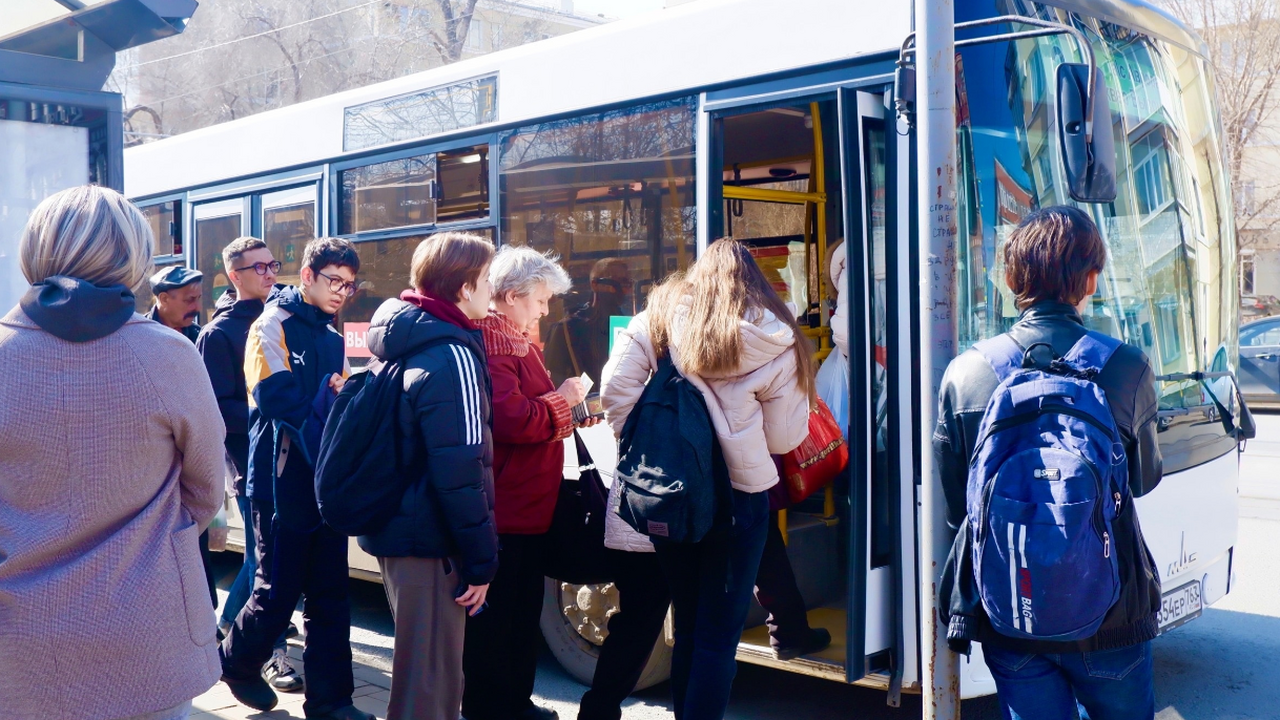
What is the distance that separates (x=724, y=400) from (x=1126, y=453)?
1264 millimetres

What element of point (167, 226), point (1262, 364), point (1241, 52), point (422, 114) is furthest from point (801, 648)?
point (1241, 52)

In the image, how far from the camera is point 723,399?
3.62m

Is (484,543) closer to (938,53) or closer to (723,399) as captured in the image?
(723,399)

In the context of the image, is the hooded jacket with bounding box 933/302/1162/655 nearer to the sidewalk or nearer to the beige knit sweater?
the beige knit sweater

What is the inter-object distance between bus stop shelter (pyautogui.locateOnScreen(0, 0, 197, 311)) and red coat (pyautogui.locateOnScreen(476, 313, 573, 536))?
1802mm

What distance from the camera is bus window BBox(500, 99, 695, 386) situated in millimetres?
4797

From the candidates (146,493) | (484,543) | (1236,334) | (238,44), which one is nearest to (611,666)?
(484,543)

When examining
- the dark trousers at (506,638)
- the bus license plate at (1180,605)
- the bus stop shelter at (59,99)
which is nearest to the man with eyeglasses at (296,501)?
the dark trousers at (506,638)

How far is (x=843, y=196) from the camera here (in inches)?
163

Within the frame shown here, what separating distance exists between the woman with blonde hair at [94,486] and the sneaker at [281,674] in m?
2.80

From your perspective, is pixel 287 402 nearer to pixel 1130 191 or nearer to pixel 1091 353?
pixel 1091 353

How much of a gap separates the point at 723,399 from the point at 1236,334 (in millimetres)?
2940

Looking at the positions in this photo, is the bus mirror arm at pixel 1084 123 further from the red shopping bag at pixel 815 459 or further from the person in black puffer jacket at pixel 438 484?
the person in black puffer jacket at pixel 438 484

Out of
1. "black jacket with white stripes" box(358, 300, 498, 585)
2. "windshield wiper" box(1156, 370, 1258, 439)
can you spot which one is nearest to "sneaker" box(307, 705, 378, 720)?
"black jacket with white stripes" box(358, 300, 498, 585)
